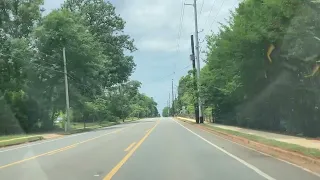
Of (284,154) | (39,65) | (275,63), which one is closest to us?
(284,154)

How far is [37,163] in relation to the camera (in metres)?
16.1

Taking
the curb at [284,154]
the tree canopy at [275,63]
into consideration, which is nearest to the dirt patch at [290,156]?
the curb at [284,154]

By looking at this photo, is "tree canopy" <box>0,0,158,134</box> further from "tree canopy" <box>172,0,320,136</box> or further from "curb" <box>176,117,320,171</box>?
"curb" <box>176,117,320,171</box>

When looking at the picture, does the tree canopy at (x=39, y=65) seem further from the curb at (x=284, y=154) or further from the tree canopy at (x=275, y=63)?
the curb at (x=284, y=154)

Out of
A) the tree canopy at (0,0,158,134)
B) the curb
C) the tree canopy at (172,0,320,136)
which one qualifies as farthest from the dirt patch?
the tree canopy at (0,0,158,134)

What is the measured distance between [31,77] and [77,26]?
8.85 meters

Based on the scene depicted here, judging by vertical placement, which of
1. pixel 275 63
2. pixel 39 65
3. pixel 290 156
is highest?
pixel 39 65

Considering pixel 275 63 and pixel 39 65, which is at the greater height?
pixel 39 65

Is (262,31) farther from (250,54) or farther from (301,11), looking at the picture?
(301,11)

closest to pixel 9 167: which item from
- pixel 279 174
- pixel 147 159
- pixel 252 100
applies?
pixel 147 159

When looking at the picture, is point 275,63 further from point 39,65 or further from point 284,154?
point 39,65

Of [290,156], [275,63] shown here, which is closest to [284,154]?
[290,156]

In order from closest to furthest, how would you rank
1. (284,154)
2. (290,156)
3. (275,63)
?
(290,156), (284,154), (275,63)

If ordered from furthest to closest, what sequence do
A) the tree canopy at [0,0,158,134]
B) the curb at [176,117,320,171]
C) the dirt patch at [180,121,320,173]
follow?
the tree canopy at [0,0,158,134] → the curb at [176,117,320,171] → the dirt patch at [180,121,320,173]
